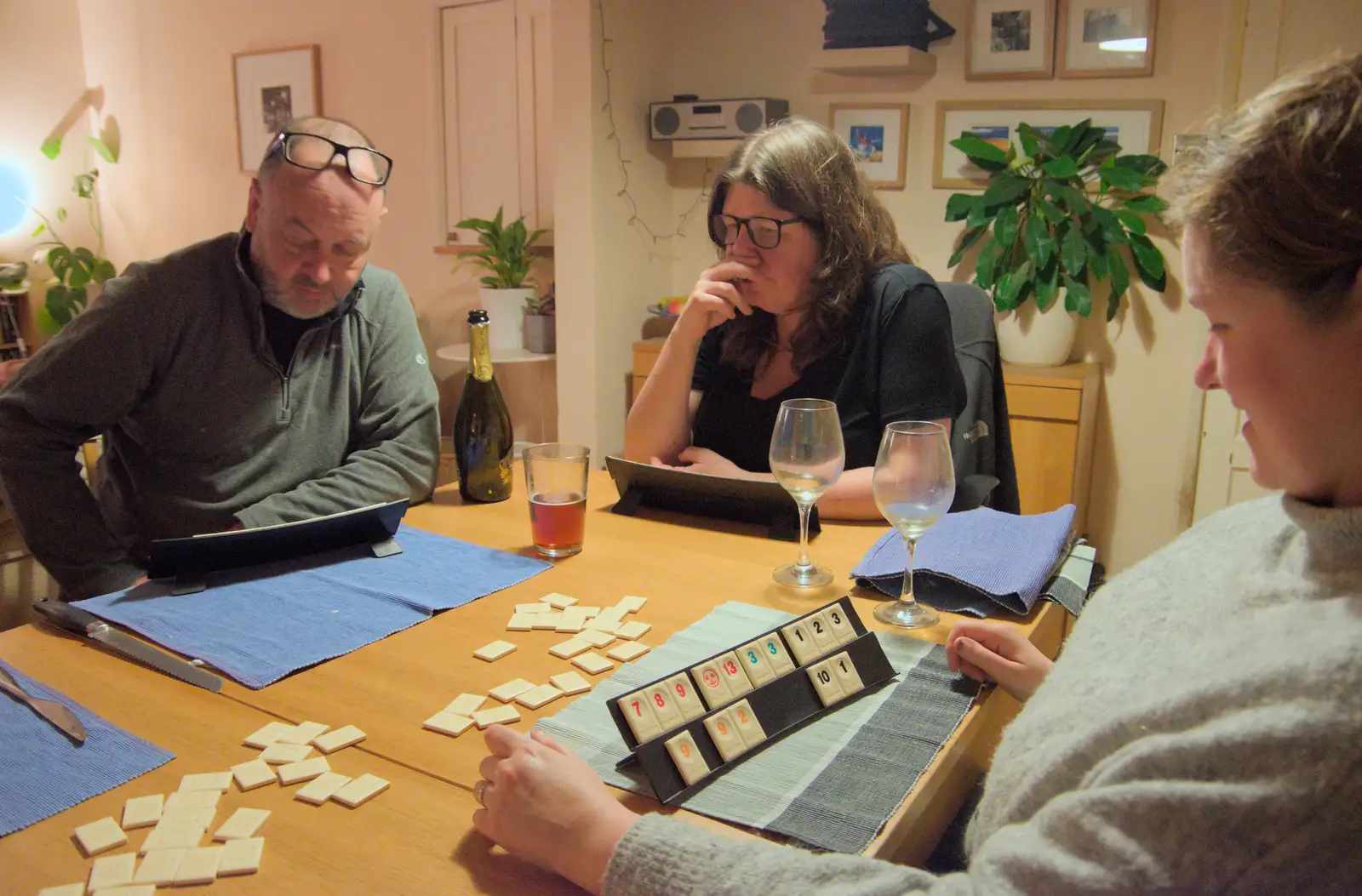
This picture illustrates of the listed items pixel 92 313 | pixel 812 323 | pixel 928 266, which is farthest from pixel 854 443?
pixel 928 266

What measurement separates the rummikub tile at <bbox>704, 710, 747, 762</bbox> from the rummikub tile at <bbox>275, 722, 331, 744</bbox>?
377 millimetres

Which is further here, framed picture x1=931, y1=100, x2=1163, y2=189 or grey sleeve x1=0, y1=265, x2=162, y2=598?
framed picture x1=931, y1=100, x2=1163, y2=189

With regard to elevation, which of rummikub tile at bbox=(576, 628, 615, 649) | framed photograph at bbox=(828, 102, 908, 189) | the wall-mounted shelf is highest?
the wall-mounted shelf

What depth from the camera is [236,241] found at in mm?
1808

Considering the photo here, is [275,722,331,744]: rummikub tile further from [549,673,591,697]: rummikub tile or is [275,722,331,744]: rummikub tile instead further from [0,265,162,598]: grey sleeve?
[0,265,162,598]: grey sleeve

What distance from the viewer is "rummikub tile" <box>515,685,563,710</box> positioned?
3.26 ft

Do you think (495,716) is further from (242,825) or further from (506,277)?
(506,277)

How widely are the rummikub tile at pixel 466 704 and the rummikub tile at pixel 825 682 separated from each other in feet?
1.12

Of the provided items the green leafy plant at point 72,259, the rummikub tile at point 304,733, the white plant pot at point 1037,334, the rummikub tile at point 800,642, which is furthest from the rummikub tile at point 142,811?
the green leafy plant at point 72,259

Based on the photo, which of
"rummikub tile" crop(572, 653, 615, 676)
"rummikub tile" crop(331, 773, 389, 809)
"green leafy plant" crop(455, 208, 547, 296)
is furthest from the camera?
"green leafy plant" crop(455, 208, 547, 296)

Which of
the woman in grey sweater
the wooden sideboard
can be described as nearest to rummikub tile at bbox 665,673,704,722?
the woman in grey sweater

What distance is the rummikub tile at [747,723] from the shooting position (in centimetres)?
91

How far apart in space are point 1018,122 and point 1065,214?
16.7 inches

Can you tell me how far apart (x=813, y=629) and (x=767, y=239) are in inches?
39.7
